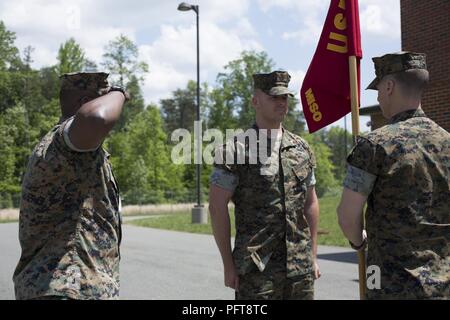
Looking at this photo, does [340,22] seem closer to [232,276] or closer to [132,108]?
[232,276]

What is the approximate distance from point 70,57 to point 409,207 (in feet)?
135

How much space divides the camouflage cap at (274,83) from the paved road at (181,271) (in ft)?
14.1

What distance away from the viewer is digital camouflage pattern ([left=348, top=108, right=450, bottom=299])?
8.86 feet

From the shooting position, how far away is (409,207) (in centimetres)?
271

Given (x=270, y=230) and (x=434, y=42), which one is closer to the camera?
(x=270, y=230)

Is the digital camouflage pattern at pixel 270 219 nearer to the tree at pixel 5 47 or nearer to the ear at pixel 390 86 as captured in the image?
the ear at pixel 390 86

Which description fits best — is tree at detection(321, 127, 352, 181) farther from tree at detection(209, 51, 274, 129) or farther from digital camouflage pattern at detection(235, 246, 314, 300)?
digital camouflage pattern at detection(235, 246, 314, 300)

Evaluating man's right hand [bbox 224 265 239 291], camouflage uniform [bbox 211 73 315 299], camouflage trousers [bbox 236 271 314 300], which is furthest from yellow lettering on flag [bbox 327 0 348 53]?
man's right hand [bbox 224 265 239 291]

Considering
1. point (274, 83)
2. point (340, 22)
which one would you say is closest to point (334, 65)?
point (340, 22)

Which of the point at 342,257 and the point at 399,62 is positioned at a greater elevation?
the point at 399,62

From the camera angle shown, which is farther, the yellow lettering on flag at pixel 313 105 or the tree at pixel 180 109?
the tree at pixel 180 109

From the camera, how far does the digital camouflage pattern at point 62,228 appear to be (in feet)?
8.37

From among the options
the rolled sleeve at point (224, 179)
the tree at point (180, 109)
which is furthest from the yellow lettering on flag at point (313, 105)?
the tree at point (180, 109)
